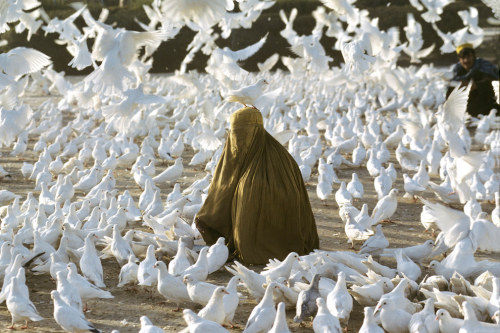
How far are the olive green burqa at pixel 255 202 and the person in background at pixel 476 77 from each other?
7.18 metres

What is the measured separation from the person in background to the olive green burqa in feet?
23.6

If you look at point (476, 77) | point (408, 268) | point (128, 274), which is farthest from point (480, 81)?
point (128, 274)

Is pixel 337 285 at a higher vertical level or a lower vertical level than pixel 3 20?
lower

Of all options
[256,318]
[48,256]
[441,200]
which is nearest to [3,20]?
[48,256]

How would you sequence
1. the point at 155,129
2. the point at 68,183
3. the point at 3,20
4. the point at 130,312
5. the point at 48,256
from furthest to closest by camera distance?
1. the point at 155,129
2. the point at 68,183
3. the point at 3,20
4. the point at 48,256
5. the point at 130,312

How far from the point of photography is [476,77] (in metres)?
13.0

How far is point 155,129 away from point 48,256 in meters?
7.81

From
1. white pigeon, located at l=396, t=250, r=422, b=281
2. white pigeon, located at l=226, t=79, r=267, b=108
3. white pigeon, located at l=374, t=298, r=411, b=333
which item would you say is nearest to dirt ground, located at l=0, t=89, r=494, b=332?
white pigeon, located at l=374, t=298, r=411, b=333

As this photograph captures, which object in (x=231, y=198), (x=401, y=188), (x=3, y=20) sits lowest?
(x=401, y=188)

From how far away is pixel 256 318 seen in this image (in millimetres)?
4324

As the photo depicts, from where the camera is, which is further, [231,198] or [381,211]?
[381,211]

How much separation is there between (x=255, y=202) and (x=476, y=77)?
841 centimetres

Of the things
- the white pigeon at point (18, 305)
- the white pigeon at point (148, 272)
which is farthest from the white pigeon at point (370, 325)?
the white pigeon at point (18, 305)

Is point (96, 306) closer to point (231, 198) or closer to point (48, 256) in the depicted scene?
point (48, 256)
